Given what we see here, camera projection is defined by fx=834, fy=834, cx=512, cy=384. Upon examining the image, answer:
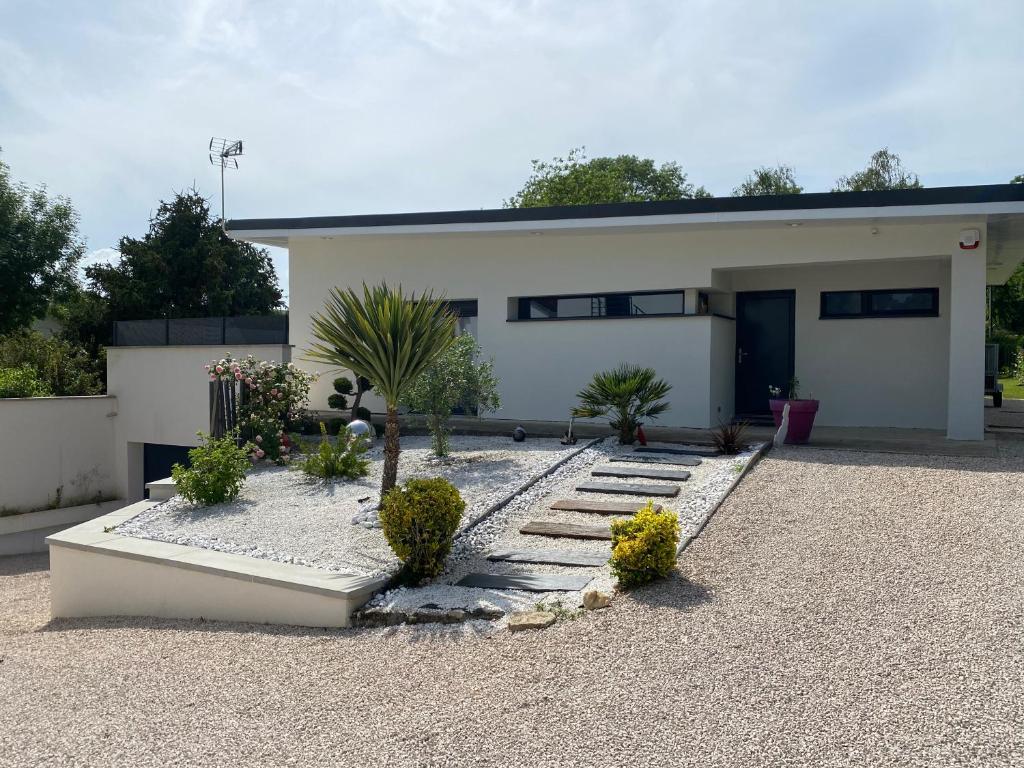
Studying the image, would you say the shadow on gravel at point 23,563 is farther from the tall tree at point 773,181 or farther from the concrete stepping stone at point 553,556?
the tall tree at point 773,181

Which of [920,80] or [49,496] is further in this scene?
[49,496]

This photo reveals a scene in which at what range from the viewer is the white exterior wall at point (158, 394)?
46.0 ft

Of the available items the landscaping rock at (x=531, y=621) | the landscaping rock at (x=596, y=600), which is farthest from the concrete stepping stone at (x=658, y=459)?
the landscaping rock at (x=531, y=621)

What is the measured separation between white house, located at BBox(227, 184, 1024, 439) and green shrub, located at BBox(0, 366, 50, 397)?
15.5 feet

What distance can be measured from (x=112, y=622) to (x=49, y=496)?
27.7 ft

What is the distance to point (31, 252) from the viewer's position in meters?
22.5

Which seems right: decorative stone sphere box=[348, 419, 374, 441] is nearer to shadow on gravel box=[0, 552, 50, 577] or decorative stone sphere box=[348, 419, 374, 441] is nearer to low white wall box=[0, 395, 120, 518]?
shadow on gravel box=[0, 552, 50, 577]

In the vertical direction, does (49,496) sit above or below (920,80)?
below

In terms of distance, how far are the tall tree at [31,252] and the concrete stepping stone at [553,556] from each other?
20377mm

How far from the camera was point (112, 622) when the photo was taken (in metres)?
7.21

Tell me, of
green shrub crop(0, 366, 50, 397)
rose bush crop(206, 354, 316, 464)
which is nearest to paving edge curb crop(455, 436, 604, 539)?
rose bush crop(206, 354, 316, 464)

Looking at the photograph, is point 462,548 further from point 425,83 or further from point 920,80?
point 920,80

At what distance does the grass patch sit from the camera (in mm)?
26506

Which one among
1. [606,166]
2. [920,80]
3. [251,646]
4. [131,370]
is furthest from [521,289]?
[606,166]
